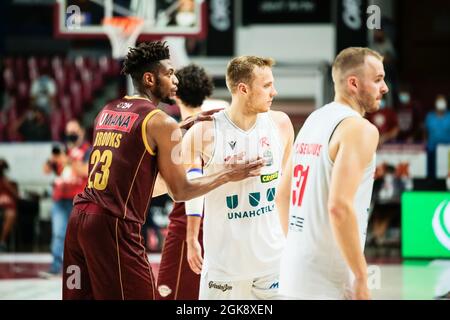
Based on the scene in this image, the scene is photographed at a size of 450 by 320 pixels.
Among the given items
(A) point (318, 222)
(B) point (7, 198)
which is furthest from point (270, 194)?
(B) point (7, 198)

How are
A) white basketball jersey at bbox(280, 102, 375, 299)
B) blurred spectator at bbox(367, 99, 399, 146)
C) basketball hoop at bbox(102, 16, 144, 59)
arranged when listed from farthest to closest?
blurred spectator at bbox(367, 99, 399, 146)
basketball hoop at bbox(102, 16, 144, 59)
white basketball jersey at bbox(280, 102, 375, 299)

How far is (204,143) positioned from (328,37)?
1375 cm

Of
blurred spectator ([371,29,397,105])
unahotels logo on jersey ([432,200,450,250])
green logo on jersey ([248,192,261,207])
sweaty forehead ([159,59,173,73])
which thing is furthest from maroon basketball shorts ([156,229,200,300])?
blurred spectator ([371,29,397,105])

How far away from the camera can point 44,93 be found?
18172 millimetres

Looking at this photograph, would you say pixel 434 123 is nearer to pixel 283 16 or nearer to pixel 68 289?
pixel 283 16

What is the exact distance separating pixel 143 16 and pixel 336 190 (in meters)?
9.53

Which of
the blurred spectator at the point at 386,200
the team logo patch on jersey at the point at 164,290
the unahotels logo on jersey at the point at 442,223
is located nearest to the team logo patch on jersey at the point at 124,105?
the team logo patch on jersey at the point at 164,290

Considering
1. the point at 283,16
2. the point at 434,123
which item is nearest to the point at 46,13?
the point at 283,16

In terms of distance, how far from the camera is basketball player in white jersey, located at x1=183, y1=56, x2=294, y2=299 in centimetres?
487

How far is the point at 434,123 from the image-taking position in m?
14.6

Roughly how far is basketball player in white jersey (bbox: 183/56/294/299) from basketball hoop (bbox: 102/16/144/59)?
25.5ft

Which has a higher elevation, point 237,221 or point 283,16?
point 283,16

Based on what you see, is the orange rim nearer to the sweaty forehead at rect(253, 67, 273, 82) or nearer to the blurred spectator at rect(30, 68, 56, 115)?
the blurred spectator at rect(30, 68, 56, 115)

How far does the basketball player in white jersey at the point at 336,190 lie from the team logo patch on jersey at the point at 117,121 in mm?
898
